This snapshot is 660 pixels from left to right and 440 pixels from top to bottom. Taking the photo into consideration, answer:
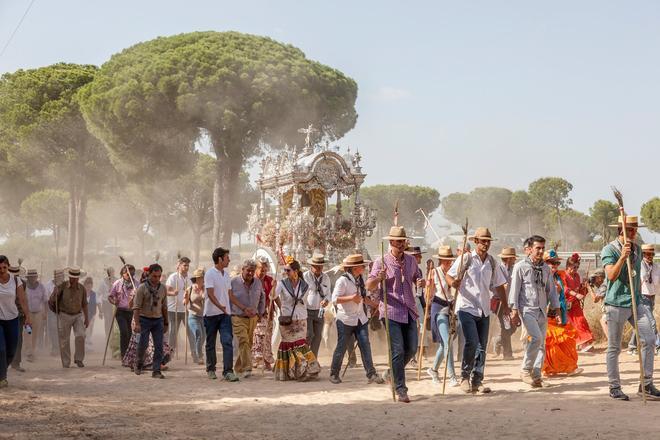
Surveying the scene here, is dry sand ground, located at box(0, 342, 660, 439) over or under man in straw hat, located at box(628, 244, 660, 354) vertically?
under

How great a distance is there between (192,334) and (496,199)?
68438mm

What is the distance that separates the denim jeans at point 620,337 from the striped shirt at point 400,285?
2.01m

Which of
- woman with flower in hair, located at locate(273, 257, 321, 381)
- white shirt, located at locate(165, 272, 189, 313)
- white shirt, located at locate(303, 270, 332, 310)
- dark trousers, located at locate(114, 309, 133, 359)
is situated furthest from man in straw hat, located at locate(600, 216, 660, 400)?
dark trousers, located at locate(114, 309, 133, 359)

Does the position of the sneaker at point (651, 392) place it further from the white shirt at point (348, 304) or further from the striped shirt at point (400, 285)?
the white shirt at point (348, 304)

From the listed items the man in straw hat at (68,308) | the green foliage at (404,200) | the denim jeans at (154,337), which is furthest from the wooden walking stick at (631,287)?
the green foliage at (404,200)

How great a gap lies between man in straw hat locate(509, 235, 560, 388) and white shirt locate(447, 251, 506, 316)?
0.35 m

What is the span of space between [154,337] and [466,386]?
4698 millimetres

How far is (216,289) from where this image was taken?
34.3ft

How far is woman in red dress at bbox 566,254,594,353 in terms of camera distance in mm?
12062

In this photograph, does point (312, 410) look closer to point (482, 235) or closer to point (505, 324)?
point (482, 235)

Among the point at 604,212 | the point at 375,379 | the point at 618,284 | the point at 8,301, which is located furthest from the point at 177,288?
the point at 604,212

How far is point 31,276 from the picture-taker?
14078mm

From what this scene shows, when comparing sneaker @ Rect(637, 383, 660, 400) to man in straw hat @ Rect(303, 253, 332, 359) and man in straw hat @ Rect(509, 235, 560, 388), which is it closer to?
man in straw hat @ Rect(509, 235, 560, 388)

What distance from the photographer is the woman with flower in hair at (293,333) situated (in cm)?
1030
